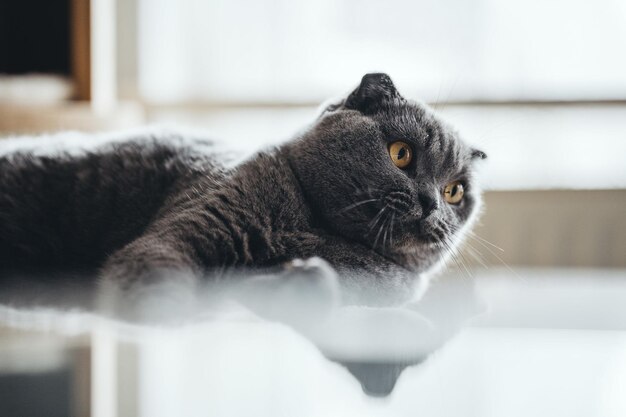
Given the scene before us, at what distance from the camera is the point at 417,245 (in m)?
1.05

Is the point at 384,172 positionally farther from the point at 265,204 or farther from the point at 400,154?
the point at 265,204

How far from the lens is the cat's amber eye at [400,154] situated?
41.2 inches

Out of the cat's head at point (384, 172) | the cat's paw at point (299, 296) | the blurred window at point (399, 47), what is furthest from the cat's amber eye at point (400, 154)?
Result: the blurred window at point (399, 47)

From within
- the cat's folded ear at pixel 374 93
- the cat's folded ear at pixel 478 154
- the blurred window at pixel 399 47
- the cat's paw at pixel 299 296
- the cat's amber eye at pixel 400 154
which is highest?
the blurred window at pixel 399 47

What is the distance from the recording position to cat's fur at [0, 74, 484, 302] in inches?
37.1

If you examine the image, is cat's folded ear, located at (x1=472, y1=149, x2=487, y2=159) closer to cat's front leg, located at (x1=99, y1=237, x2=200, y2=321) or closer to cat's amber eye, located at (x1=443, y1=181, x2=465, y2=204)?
cat's amber eye, located at (x1=443, y1=181, x2=465, y2=204)

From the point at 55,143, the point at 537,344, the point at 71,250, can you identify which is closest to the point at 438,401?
the point at 537,344

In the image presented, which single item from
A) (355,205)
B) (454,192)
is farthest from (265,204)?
(454,192)

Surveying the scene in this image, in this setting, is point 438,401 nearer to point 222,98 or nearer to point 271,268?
point 271,268

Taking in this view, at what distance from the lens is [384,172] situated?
1011 millimetres

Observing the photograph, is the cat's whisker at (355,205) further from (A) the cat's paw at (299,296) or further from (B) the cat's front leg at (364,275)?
(A) the cat's paw at (299,296)

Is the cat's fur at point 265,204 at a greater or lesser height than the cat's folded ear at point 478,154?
lesser

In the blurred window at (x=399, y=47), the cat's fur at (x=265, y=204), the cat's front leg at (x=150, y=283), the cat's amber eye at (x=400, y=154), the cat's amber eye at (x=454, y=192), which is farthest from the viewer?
the blurred window at (x=399, y=47)

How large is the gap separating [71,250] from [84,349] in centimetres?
47
